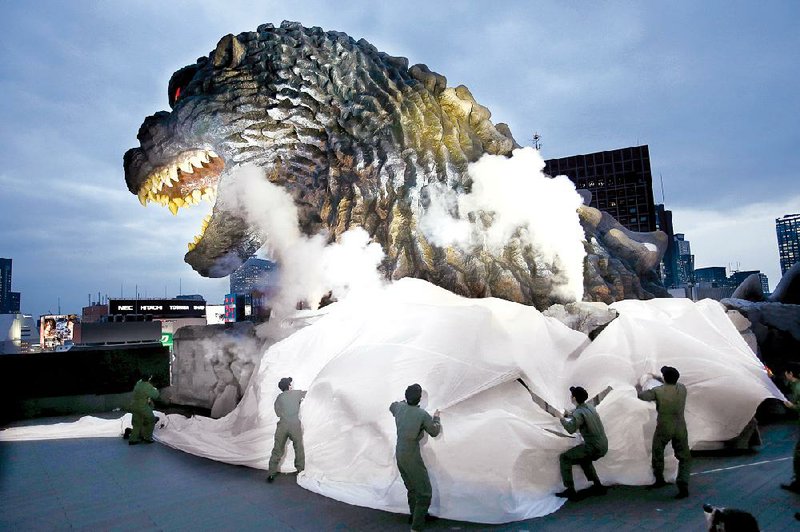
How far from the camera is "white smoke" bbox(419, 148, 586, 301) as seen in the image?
630 cm

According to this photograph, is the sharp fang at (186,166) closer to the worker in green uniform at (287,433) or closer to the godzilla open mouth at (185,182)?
the godzilla open mouth at (185,182)

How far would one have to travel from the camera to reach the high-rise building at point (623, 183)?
4372cm

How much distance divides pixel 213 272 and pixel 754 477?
7.76 metres

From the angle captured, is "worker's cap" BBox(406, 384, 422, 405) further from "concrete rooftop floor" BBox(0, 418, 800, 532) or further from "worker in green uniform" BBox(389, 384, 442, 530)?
"concrete rooftop floor" BBox(0, 418, 800, 532)

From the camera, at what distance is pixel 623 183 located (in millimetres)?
44500

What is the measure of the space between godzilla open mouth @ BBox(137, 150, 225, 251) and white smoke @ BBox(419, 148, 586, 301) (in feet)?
12.1

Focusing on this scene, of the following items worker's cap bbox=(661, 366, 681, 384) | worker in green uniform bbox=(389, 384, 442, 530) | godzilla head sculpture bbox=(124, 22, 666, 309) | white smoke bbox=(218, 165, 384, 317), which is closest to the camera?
worker in green uniform bbox=(389, 384, 442, 530)

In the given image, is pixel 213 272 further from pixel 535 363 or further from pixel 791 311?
pixel 791 311

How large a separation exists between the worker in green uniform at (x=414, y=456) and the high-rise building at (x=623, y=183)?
42.9 metres

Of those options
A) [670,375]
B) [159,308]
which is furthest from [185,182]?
[159,308]

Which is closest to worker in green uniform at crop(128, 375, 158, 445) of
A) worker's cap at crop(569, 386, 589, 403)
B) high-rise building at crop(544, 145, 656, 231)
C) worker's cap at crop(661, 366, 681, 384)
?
worker's cap at crop(569, 386, 589, 403)

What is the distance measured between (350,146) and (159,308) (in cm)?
3657

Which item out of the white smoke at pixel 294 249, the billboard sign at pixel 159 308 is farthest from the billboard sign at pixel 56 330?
the white smoke at pixel 294 249

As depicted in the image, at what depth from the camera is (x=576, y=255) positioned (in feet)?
20.9
